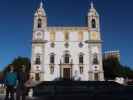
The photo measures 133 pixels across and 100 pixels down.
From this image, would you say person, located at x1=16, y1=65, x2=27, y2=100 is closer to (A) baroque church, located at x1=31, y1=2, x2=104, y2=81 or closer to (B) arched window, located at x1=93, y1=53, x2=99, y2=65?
(A) baroque church, located at x1=31, y1=2, x2=104, y2=81

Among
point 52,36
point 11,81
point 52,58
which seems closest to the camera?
point 11,81

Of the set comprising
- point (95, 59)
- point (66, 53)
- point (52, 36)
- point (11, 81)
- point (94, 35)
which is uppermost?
point (94, 35)

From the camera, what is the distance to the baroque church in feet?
175

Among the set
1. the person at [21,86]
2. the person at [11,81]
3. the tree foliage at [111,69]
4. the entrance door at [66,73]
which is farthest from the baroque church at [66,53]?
the person at [11,81]

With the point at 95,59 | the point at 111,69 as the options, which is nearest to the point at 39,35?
the point at 95,59

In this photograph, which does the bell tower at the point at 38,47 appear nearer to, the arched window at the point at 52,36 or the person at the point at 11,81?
the arched window at the point at 52,36

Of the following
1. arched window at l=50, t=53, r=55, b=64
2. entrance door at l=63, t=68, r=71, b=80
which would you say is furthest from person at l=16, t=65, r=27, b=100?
arched window at l=50, t=53, r=55, b=64

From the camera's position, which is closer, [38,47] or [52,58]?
[52,58]

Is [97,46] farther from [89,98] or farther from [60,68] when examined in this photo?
[89,98]

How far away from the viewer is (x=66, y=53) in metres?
54.1

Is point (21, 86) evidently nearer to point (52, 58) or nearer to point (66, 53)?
point (52, 58)

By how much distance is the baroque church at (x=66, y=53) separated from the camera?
53.3 meters

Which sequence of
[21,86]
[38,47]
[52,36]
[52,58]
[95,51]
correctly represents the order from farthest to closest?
[52,36] → [38,47] → [95,51] → [52,58] → [21,86]

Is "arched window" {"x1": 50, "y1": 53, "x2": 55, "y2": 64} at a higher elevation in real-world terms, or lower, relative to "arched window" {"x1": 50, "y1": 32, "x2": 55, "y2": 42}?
lower
